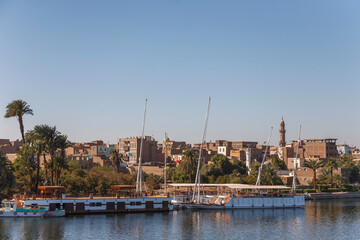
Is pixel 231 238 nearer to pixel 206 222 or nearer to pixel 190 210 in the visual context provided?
pixel 206 222

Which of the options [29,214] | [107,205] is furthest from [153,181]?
[29,214]

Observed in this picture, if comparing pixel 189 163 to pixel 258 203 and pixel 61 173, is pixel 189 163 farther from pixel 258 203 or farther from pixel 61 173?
pixel 61 173

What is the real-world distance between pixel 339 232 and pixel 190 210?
21517mm

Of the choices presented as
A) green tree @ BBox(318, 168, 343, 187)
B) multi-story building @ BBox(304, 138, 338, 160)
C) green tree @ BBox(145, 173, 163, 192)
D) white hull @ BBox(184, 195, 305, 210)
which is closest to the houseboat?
white hull @ BBox(184, 195, 305, 210)

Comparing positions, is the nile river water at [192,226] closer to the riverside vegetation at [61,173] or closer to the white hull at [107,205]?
the white hull at [107,205]

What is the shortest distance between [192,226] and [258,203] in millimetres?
20790

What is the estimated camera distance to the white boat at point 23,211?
55.1 meters

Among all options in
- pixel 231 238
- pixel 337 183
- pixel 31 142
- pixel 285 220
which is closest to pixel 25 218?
pixel 31 142

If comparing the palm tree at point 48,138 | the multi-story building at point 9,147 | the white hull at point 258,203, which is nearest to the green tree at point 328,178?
the white hull at point 258,203

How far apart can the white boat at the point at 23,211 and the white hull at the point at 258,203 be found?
18.2 metres

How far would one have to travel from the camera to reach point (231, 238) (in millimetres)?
45625

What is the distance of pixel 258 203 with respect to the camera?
7050 cm

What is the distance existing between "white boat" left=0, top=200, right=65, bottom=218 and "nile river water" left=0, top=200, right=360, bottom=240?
5.97ft

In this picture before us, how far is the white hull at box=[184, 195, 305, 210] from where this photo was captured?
2656 inches
